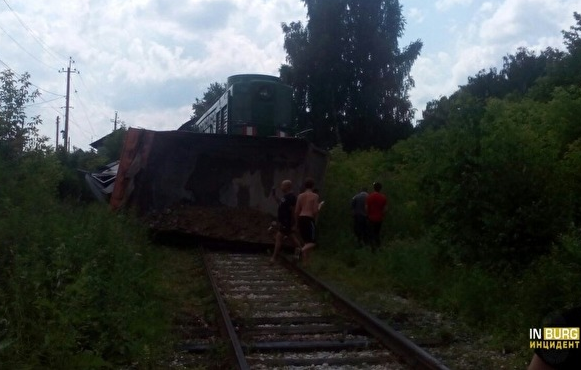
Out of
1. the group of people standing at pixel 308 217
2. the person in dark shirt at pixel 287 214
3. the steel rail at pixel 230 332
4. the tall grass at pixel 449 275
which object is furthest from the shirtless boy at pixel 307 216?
the steel rail at pixel 230 332

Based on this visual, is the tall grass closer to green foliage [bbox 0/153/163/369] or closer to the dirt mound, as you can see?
the dirt mound

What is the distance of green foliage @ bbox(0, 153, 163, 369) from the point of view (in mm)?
6359

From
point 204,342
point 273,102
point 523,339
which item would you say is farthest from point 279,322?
point 273,102

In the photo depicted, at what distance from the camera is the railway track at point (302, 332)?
7.03m

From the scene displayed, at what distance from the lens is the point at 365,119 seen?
44.5m

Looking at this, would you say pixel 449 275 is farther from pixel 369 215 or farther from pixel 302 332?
pixel 369 215

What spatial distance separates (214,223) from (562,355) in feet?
47.8

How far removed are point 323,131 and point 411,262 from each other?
3241cm

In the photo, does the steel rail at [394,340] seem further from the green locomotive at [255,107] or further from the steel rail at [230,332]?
the green locomotive at [255,107]

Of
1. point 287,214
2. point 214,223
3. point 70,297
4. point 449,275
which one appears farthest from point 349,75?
point 70,297

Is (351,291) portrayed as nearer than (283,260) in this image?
Yes

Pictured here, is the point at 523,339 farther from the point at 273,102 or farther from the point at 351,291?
the point at 273,102

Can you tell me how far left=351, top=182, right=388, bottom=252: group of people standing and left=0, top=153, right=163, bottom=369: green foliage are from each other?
231 inches

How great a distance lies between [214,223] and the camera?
661 inches
